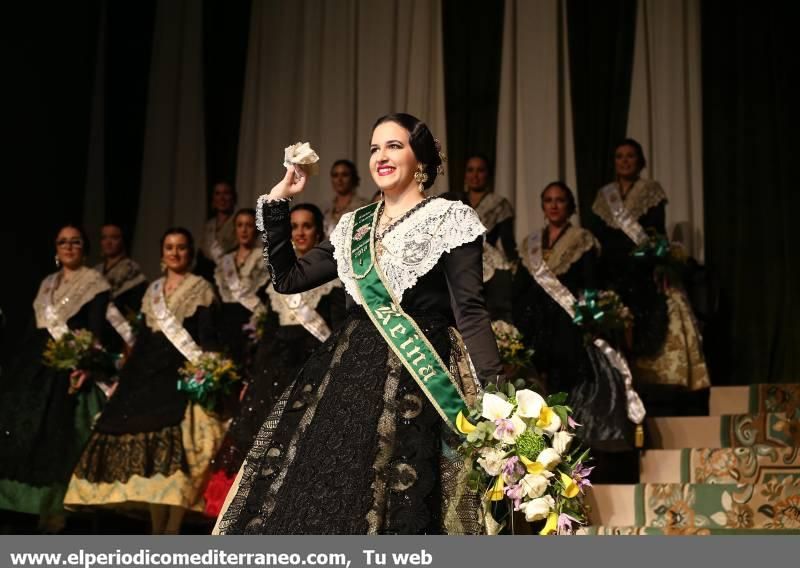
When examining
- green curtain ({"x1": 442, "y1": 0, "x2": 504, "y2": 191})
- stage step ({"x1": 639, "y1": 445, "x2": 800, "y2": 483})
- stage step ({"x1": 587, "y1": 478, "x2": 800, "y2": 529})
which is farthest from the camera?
green curtain ({"x1": 442, "y1": 0, "x2": 504, "y2": 191})

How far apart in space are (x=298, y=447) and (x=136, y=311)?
393 cm

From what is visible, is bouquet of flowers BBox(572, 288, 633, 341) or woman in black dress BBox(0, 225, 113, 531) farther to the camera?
woman in black dress BBox(0, 225, 113, 531)

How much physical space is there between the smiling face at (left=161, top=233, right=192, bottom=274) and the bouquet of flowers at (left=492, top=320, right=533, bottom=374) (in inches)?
59.6

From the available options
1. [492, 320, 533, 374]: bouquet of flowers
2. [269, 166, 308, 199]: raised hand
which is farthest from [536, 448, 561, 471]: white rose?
[492, 320, 533, 374]: bouquet of flowers

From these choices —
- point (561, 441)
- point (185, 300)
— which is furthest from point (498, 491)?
point (185, 300)

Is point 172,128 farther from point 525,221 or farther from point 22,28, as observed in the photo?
point 525,221

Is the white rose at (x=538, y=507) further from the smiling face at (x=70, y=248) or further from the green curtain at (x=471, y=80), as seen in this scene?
the green curtain at (x=471, y=80)

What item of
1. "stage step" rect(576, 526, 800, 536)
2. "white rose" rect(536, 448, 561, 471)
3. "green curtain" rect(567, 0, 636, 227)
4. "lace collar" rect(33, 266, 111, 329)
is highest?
"green curtain" rect(567, 0, 636, 227)

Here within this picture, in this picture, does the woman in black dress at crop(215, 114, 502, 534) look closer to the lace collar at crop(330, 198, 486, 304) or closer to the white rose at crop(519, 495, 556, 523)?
the lace collar at crop(330, 198, 486, 304)

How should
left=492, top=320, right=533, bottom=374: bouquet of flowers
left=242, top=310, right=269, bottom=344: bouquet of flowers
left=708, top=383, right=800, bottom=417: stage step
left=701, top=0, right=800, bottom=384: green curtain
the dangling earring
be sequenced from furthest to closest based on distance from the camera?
1. left=701, top=0, right=800, bottom=384: green curtain
2. left=242, top=310, right=269, bottom=344: bouquet of flowers
3. left=708, top=383, right=800, bottom=417: stage step
4. left=492, top=320, right=533, bottom=374: bouquet of flowers
5. the dangling earring

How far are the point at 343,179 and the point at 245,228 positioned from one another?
2.25 feet

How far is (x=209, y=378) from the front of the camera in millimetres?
5289

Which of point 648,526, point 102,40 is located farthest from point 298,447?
point 102,40

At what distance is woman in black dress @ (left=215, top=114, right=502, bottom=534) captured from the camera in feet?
8.16
